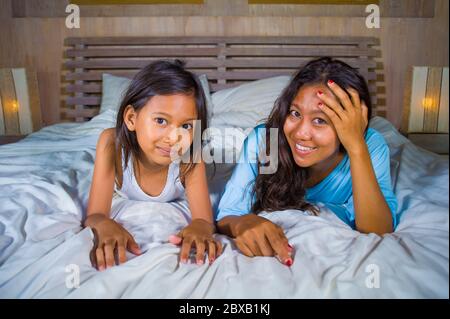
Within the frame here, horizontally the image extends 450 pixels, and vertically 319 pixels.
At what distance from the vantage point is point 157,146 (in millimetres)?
696

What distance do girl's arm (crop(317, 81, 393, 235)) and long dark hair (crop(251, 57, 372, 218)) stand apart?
0.08 metres

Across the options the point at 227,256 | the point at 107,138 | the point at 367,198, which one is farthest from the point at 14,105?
the point at 367,198

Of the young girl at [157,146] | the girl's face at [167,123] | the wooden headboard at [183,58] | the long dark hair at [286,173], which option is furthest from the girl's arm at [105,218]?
the wooden headboard at [183,58]

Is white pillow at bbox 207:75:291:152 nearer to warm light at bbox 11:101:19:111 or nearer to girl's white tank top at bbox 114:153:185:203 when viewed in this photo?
girl's white tank top at bbox 114:153:185:203

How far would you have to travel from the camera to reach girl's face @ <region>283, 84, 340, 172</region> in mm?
618

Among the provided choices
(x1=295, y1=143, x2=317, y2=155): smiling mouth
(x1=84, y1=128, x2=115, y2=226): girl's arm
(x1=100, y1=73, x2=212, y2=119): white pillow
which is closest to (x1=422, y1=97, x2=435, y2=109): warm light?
(x1=295, y1=143, x2=317, y2=155): smiling mouth

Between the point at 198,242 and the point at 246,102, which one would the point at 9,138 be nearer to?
the point at 198,242

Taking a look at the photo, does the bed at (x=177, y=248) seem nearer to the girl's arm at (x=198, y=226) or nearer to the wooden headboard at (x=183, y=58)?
the girl's arm at (x=198, y=226)

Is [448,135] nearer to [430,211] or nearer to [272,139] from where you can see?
[430,211]

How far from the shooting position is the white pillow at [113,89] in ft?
5.82

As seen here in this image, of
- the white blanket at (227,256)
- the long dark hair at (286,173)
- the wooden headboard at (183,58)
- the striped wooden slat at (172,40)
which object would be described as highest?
the striped wooden slat at (172,40)

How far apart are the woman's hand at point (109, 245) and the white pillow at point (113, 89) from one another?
1.18 metres

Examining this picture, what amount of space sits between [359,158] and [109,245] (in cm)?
37

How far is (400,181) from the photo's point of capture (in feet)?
2.89
